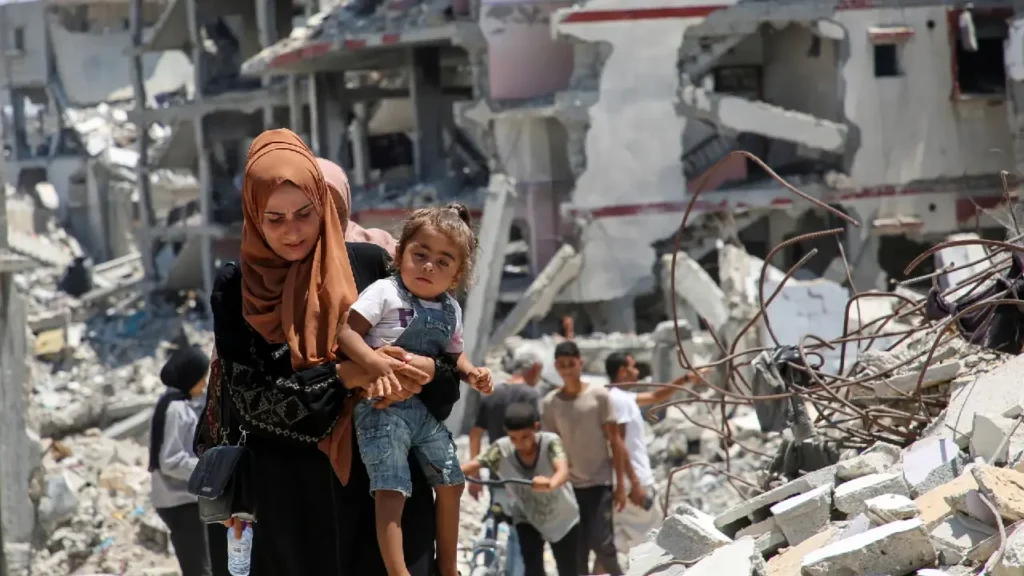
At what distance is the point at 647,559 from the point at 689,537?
32 centimetres

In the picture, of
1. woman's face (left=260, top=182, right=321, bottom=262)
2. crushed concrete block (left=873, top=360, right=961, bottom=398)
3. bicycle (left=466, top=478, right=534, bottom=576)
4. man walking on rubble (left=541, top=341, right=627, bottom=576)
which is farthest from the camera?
man walking on rubble (left=541, top=341, right=627, bottom=576)

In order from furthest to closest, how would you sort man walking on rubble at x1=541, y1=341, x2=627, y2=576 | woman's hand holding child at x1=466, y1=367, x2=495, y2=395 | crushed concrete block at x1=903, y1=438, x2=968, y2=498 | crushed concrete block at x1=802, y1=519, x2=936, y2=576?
man walking on rubble at x1=541, y1=341, x2=627, y2=576, crushed concrete block at x1=903, y1=438, x2=968, y2=498, crushed concrete block at x1=802, y1=519, x2=936, y2=576, woman's hand holding child at x1=466, y1=367, x2=495, y2=395

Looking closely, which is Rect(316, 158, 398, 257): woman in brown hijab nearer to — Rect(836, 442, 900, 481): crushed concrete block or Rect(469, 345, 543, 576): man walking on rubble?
Rect(836, 442, 900, 481): crushed concrete block

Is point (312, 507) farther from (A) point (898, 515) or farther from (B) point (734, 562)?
(A) point (898, 515)

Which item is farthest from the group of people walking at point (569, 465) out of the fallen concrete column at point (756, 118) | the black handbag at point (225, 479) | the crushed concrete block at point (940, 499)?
the fallen concrete column at point (756, 118)

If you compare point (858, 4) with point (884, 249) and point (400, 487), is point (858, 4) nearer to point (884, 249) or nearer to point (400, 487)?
point (884, 249)

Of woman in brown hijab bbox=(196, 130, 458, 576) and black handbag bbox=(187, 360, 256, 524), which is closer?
woman in brown hijab bbox=(196, 130, 458, 576)

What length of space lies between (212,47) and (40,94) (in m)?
14.8

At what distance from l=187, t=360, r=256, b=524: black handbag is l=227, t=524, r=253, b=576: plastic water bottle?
9cm

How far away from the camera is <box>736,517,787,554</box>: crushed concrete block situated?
19.3 ft

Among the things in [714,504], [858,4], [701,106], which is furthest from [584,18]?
[714,504]

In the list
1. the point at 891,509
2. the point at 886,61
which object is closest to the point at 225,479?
the point at 891,509

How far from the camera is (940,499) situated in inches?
218

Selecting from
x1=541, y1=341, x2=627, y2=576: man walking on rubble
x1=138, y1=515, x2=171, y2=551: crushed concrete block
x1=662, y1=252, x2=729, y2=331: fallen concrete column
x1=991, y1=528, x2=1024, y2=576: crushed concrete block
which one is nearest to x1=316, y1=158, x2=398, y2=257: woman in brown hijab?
x1=991, y1=528, x2=1024, y2=576: crushed concrete block
